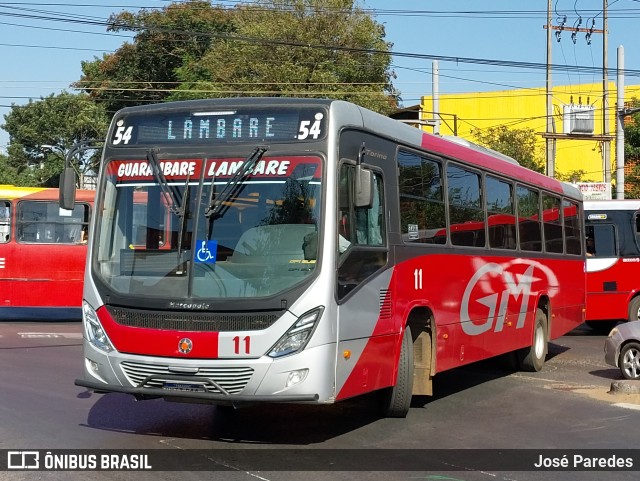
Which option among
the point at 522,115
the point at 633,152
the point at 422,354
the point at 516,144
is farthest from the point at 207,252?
the point at 522,115

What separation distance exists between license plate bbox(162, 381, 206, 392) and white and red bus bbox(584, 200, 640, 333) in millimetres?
14784

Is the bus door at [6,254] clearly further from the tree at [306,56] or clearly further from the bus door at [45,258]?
the tree at [306,56]

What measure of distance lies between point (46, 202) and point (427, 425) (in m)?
14.1

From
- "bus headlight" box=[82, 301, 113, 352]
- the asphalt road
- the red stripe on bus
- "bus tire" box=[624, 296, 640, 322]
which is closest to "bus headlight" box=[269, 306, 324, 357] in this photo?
the red stripe on bus

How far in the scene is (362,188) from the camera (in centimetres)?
855

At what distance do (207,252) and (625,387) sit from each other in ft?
22.7

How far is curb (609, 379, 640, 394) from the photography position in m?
12.5

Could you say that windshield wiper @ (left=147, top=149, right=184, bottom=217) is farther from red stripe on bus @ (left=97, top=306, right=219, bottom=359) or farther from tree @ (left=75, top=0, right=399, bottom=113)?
tree @ (left=75, top=0, right=399, bottom=113)

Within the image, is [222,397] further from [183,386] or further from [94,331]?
[94,331]

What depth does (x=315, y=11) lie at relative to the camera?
41.1 metres

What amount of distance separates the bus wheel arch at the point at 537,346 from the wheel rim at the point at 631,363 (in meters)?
1.44

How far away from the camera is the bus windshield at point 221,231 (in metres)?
8.18

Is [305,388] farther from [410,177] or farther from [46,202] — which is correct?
[46,202]

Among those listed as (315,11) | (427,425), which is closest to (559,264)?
(427,425)
